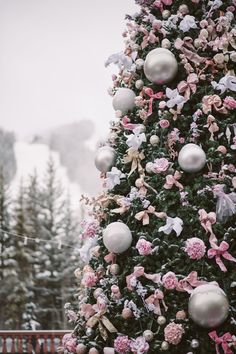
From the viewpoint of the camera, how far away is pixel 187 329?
1653 millimetres

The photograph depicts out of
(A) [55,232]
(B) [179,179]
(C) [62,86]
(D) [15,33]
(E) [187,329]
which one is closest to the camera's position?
(E) [187,329]

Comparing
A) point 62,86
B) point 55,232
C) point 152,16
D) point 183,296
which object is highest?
point 62,86

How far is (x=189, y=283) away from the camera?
1.66m

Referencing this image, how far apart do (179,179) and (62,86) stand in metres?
8.00

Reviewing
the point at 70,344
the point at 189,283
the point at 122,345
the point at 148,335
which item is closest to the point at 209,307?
the point at 189,283

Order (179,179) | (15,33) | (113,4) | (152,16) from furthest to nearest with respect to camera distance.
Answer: (15,33)
(113,4)
(152,16)
(179,179)

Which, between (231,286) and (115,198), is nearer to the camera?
(231,286)

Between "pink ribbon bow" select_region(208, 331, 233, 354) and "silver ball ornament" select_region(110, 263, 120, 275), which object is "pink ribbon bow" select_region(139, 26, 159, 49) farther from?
"pink ribbon bow" select_region(208, 331, 233, 354)

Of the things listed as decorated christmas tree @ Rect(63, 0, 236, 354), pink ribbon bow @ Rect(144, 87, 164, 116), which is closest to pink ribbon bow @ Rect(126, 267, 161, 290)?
decorated christmas tree @ Rect(63, 0, 236, 354)

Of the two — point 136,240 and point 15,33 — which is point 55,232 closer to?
point 15,33

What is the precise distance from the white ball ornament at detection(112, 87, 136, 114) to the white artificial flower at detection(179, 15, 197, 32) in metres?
0.34

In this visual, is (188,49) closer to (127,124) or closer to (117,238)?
(127,124)

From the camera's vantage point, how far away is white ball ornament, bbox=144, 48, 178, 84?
1871 mm

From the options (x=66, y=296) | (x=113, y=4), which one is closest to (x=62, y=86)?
(x=113, y=4)
